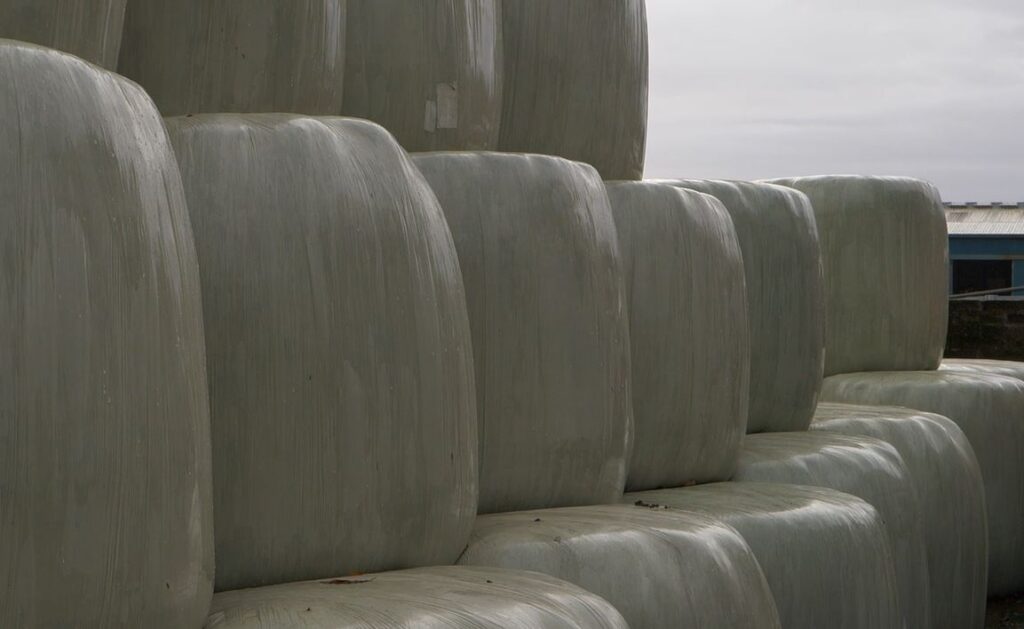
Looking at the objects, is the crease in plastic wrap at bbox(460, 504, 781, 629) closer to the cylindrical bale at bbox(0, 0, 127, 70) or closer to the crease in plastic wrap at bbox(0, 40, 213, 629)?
the crease in plastic wrap at bbox(0, 40, 213, 629)

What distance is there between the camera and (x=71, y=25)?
1.29 m

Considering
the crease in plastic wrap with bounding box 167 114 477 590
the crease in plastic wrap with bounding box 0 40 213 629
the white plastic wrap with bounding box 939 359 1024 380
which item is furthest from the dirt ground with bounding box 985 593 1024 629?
the crease in plastic wrap with bounding box 0 40 213 629

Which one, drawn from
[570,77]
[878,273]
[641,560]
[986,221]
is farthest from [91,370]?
[986,221]

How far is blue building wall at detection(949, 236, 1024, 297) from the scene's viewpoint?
9352 mm

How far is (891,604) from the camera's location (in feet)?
7.73

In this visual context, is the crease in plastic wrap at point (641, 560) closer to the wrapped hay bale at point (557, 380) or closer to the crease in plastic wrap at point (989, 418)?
the wrapped hay bale at point (557, 380)

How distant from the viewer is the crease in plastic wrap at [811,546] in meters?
2.17

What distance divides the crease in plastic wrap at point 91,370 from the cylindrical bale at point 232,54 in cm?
33

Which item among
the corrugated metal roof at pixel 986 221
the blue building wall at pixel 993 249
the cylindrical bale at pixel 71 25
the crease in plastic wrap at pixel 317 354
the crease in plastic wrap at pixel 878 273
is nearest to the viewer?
the cylindrical bale at pixel 71 25

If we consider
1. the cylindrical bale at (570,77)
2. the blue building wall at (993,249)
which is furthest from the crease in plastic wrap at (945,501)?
the blue building wall at (993,249)

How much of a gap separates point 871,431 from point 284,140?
184cm

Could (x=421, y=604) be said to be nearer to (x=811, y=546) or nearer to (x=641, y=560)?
(x=641, y=560)

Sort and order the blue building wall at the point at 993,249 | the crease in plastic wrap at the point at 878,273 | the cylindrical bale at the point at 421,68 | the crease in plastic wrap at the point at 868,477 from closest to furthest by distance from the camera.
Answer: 1. the cylindrical bale at the point at 421,68
2. the crease in plastic wrap at the point at 868,477
3. the crease in plastic wrap at the point at 878,273
4. the blue building wall at the point at 993,249

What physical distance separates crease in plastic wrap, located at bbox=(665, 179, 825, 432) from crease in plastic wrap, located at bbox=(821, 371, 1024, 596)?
2.15 feet
